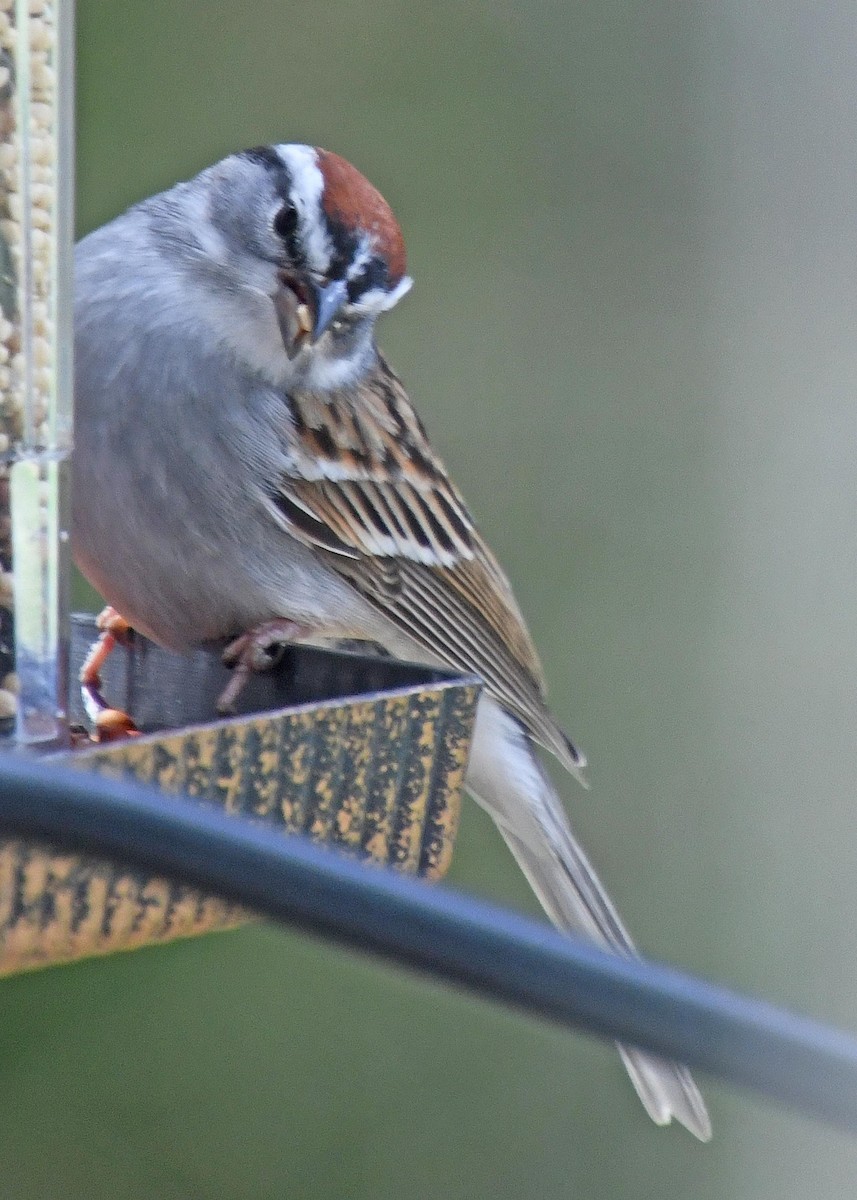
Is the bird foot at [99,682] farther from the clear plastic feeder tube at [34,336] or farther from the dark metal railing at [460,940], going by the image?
the dark metal railing at [460,940]

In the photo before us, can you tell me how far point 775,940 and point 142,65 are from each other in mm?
1731

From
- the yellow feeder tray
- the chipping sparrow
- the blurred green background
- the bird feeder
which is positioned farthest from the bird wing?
the blurred green background

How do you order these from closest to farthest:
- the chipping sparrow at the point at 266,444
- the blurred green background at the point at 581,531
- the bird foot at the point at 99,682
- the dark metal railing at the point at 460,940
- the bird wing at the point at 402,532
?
the dark metal railing at the point at 460,940 < the bird foot at the point at 99,682 < the chipping sparrow at the point at 266,444 < the bird wing at the point at 402,532 < the blurred green background at the point at 581,531

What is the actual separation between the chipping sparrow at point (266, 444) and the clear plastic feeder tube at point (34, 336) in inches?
11.1

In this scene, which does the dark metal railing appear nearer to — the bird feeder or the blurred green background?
the bird feeder

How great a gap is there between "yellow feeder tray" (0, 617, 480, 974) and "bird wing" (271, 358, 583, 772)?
40cm

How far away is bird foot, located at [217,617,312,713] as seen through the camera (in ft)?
4.16

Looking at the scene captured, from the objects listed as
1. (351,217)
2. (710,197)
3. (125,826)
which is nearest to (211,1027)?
(351,217)

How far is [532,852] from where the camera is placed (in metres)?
1.81

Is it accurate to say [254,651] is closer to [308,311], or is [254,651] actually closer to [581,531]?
[308,311]

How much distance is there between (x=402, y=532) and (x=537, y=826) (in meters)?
0.31

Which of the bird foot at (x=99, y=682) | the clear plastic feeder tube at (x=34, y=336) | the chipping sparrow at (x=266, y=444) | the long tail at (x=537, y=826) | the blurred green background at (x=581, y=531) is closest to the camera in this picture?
the clear plastic feeder tube at (x=34, y=336)

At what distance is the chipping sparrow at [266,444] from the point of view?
143cm

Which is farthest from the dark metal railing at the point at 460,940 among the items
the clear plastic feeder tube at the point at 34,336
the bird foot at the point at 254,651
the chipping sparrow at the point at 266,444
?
the chipping sparrow at the point at 266,444
